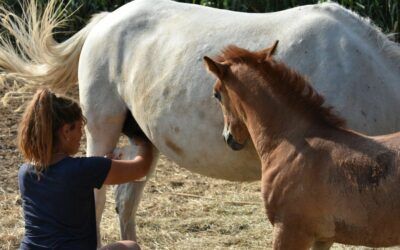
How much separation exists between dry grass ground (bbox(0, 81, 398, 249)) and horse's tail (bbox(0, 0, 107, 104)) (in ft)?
3.24

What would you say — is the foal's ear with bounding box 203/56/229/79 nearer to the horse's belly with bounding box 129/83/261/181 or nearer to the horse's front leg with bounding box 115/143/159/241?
the horse's belly with bounding box 129/83/261/181

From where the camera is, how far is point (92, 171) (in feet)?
11.0

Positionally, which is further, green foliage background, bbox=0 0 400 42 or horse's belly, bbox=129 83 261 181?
green foliage background, bbox=0 0 400 42

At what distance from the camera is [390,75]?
167 inches

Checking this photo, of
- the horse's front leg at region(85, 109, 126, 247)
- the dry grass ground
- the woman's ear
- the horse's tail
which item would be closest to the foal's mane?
the woman's ear

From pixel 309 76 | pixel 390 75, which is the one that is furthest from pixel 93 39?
pixel 390 75

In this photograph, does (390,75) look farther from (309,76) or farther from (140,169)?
(140,169)

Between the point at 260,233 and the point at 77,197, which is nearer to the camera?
the point at 77,197

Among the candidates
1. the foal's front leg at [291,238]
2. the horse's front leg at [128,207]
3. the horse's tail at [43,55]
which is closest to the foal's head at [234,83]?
the foal's front leg at [291,238]

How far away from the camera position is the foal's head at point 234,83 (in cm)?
378

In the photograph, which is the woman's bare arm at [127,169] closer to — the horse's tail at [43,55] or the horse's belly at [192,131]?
the horse's belly at [192,131]

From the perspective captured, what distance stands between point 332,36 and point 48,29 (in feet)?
7.04

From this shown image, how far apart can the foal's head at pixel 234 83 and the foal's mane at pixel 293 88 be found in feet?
0.08

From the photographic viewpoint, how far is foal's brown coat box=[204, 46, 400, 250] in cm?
327
